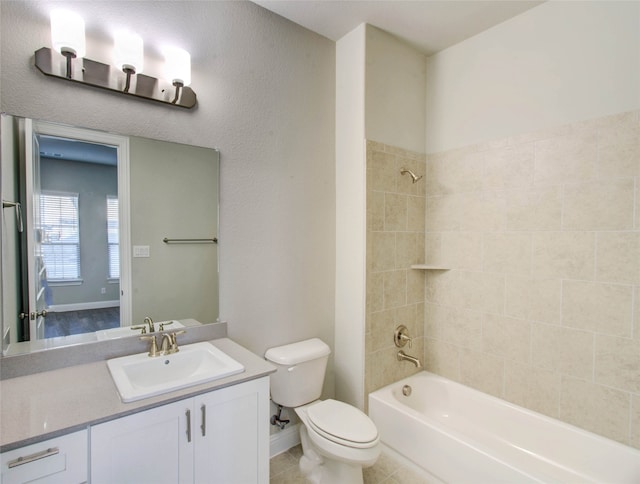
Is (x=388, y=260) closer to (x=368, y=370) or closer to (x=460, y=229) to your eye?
(x=460, y=229)

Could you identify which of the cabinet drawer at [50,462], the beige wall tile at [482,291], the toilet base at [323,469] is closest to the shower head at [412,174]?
the beige wall tile at [482,291]

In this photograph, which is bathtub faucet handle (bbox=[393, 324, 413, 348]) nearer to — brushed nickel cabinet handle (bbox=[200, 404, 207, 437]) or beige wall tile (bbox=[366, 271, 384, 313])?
beige wall tile (bbox=[366, 271, 384, 313])

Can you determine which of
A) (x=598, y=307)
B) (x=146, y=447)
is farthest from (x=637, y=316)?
(x=146, y=447)

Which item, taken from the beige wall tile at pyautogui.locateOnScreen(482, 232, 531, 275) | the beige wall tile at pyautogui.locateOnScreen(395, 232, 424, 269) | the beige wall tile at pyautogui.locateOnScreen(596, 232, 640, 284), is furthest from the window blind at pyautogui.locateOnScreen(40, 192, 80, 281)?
the beige wall tile at pyautogui.locateOnScreen(596, 232, 640, 284)

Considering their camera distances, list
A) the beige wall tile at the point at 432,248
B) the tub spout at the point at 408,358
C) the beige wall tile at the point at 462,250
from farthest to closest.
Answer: the beige wall tile at the point at 432,248, the tub spout at the point at 408,358, the beige wall tile at the point at 462,250

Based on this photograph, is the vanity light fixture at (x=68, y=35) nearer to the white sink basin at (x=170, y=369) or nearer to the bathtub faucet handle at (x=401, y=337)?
the white sink basin at (x=170, y=369)

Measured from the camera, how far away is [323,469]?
187 cm

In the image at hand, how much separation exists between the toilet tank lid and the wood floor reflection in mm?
865

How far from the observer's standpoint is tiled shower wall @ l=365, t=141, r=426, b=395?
89.5 inches

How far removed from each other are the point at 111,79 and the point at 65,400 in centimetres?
134

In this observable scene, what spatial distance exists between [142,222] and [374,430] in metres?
1.59

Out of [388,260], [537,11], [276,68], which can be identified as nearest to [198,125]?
[276,68]

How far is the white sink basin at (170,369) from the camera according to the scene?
1.25m

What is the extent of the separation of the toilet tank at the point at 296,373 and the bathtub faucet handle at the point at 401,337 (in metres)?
0.59
